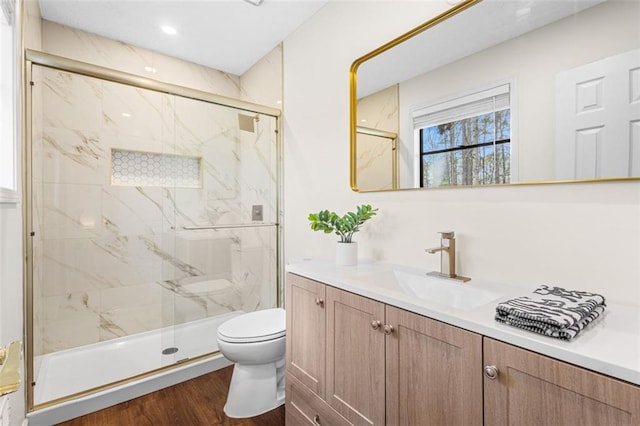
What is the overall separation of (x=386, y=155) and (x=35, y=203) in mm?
2180

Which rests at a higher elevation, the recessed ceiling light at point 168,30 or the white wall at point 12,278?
the recessed ceiling light at point 168,30

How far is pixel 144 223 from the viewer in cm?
251

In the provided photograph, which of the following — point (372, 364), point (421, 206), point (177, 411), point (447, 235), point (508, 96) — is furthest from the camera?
point (177, 411)

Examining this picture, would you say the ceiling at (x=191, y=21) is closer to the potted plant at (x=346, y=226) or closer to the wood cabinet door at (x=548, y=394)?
the potted plant at (x=346, y=226)

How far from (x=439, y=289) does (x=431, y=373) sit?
0.45 metres

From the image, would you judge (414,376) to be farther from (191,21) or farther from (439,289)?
(191,21)

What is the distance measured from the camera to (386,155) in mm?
1646

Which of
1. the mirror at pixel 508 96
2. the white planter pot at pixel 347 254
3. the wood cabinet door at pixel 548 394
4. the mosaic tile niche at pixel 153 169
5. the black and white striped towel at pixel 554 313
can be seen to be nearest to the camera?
the wood cabinet door at pixel 548 394

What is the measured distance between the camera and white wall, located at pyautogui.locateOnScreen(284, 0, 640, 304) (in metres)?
0.98

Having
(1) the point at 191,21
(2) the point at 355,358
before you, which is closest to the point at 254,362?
(2) the point at 355,358

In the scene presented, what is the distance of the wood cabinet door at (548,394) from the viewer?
588mm

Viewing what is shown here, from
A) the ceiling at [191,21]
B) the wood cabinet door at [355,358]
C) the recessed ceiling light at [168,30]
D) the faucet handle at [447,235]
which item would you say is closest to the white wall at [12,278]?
the ceiling at [191,21]

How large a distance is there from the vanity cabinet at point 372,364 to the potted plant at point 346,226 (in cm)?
27

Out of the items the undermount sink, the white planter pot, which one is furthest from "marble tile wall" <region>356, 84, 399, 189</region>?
the undermount sink
